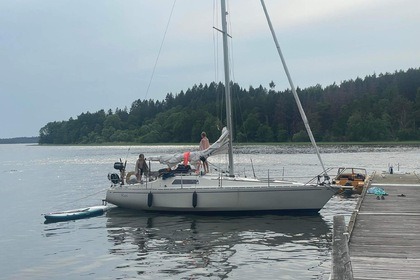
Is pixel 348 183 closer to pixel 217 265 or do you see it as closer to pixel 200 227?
pixel 200 227

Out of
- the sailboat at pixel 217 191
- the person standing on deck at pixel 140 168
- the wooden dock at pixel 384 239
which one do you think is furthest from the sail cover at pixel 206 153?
the wooden dock at pixel 384 239

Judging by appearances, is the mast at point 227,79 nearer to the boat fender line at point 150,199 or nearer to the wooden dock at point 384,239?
the boat fender line at point 150,199

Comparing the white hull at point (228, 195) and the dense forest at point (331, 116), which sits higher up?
the dense forest at point (331, 116)

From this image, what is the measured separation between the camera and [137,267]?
18766 millimetres

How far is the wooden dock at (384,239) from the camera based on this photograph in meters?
12.3

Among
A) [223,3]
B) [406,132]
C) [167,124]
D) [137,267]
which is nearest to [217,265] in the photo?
[137,267]

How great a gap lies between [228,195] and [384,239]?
11.7m

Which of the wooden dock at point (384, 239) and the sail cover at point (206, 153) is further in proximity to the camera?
the sail cover at point (206, 153)

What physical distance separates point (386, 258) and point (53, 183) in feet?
165

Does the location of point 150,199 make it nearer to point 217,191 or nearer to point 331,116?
point 217,191

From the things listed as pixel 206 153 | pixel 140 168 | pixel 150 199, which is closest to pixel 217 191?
pixel 206 153

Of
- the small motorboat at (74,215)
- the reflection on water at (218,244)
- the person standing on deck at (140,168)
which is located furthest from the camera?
the person standing on deck at (140,168)

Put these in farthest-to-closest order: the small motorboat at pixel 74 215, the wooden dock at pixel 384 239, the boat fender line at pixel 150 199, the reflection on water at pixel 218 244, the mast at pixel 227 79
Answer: the small motorboat at pixel 74 215 < the boat fender line at pixel 150 199 < the mast at pixel 227 79 < the reflection on water at pixel 218 244 < the wooden dock at pixel 384 239

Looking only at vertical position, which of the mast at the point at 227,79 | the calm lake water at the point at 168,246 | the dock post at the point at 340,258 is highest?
the mast at the point at 227,79
